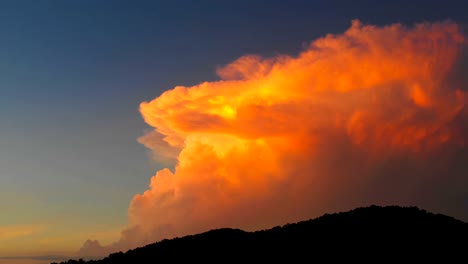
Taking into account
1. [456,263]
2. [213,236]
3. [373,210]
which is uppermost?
[373,210]

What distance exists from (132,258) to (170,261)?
256 inches

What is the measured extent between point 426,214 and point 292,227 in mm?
16514

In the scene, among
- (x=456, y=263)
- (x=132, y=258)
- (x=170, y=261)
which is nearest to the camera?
(x=456, y=263)

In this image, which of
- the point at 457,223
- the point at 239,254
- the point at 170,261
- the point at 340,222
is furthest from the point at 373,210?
the point at 170,261

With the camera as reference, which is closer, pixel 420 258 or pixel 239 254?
pixel 420 258

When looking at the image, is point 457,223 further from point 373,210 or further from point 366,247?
point 366,247

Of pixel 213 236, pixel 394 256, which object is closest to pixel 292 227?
pixel 213 236

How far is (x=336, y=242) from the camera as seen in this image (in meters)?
56.6

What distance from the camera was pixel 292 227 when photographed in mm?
63875

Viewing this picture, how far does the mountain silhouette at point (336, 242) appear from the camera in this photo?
53188mm

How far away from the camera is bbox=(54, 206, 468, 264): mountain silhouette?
53.2 meters

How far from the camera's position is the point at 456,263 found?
1989 inches

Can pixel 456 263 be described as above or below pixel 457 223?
below

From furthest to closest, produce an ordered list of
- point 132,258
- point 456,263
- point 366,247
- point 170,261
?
point 132,258 → point 170,261 → point 366,247 → point 456,263
